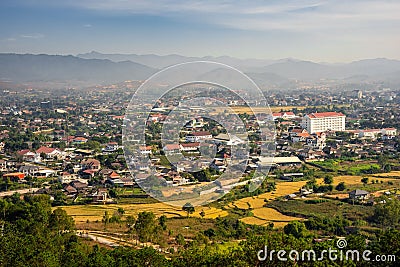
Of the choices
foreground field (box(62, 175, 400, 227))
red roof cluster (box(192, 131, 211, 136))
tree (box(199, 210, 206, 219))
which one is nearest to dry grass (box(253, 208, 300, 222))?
foreground field (box(62, 175, 400, 227))

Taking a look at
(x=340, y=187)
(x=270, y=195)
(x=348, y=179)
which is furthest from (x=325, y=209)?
(x=348, y=179)

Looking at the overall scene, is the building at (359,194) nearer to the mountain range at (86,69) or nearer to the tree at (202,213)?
the tree at (202,213)

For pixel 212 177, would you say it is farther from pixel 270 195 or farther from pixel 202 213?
pixel 270 195

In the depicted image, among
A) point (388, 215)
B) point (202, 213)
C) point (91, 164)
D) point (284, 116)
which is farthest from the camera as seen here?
point (284, 116)

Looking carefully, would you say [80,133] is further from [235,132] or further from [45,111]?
[235,132]

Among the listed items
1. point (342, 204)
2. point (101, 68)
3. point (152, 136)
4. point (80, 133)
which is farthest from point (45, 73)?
point (342, 204)

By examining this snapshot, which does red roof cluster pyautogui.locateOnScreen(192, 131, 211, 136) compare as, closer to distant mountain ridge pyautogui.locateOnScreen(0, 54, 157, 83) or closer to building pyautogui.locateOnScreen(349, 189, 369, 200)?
building pyautogui.locateOnScreen(349, 189, 369, 200)

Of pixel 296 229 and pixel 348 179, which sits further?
pixel 348 179

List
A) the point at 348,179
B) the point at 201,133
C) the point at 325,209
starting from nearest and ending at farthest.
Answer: the point at 325,209, the point at 348,179, the point at 201,133
